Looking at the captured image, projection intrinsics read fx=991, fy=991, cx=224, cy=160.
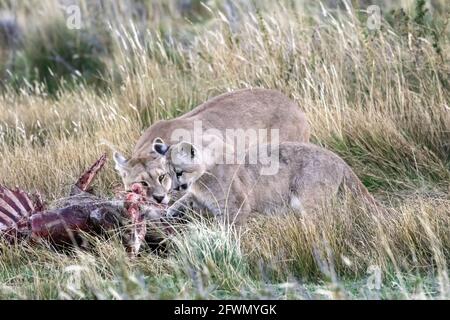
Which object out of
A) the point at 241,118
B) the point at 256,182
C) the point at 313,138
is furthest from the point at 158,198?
the point at 313,138

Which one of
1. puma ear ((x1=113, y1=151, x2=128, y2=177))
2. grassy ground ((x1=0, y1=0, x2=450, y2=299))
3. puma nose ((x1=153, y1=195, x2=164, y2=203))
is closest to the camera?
grassy ground ((x1=0, y1=0, x2=450, y2=299))

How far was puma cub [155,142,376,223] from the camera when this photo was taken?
7.16 m

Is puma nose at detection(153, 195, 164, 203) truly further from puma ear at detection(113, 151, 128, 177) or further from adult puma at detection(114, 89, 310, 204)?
adult puma at detection(114, 89, 310, 204)

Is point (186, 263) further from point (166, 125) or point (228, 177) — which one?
point (166, 125)

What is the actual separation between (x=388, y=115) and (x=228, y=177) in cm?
227

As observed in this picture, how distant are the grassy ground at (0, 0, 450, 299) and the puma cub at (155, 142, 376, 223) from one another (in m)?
0.29

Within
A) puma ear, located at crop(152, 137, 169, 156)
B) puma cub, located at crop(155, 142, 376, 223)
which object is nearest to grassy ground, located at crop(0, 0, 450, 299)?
puma cub, located at crop(155, 142, 376, 223)

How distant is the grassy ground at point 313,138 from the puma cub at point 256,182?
0.96 ft

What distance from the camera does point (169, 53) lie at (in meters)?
12.1

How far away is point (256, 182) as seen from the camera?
7.31 metres

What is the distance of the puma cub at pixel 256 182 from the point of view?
716 cm

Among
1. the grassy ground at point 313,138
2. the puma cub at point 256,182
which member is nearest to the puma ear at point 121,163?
the puma cub at point 256,182
